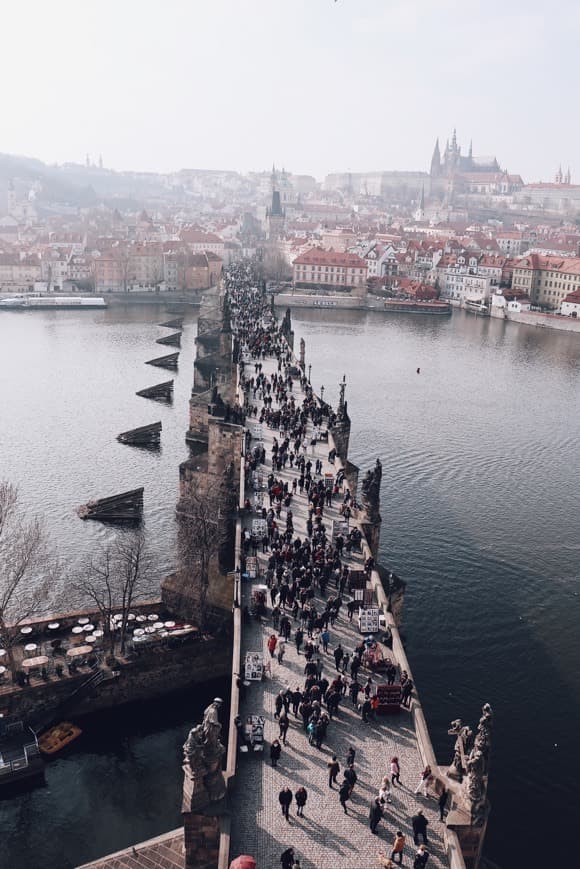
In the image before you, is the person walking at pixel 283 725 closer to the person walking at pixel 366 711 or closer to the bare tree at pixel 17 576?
the person walking at pixel 366 711

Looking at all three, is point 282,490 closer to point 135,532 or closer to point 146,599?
point 146,599

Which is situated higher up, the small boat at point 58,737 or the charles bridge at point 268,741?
the charles bridge at point 268,741

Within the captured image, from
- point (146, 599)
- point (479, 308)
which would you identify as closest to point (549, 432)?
point (146, 599)

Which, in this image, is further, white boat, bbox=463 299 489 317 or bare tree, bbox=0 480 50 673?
white boat, bbox=463 299 489 317

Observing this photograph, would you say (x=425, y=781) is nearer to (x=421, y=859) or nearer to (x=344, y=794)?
(x=344, y=794)

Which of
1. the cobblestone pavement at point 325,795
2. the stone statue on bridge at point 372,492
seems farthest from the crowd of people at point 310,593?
the stone statue on bridge at point 372,492

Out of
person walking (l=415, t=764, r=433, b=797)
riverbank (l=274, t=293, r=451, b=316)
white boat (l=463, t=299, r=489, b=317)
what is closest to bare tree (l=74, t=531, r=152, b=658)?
person walking (l=415, t=764, r=433, b=797)

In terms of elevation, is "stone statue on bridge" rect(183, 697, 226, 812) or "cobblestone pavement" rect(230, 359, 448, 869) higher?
"stone statue on bridge" rect(183, 697, 226, 812)

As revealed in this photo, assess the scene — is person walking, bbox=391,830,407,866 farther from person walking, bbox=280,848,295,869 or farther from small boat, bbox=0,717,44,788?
small boat, bbox=0,717,44,788
